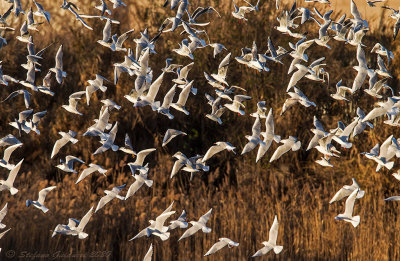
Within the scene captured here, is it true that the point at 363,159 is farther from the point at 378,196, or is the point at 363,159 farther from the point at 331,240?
the point at 331,240

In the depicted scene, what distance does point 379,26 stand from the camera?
13477 mm

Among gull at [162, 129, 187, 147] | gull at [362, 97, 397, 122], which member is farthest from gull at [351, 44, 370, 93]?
gull at [162, 129, 187, 147]

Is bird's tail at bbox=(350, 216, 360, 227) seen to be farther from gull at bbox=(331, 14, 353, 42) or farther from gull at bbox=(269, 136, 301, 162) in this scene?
gull at bbox=(331, 14, 353, 42)

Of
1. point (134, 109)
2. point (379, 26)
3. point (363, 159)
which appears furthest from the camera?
point (379, 26)

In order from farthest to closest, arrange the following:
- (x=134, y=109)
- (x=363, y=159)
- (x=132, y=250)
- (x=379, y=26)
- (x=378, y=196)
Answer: (x=379, y=26)
(x=134, y=109)
(x=363, y=159)
(x=378, y=196)
(x=132, y=250)

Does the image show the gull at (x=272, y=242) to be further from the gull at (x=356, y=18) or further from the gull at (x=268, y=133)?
the gull at (x=356, y=18)

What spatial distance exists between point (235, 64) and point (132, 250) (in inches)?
217

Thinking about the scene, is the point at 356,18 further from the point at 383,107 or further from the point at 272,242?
the point at 272,242

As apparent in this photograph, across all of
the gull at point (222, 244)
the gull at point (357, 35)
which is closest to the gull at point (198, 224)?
the gull at point (222, 244)

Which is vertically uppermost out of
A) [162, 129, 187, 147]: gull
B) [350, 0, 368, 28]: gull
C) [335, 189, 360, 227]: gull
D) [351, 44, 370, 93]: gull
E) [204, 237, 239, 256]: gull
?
[350, 0, 368, 28]: gull

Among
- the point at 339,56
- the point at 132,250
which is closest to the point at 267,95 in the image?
the point at 339,56

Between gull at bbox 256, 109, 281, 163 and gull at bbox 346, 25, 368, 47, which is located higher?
gull at bbox 346, 25, 368, 47

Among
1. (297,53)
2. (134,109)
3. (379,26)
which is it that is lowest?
(134,109)

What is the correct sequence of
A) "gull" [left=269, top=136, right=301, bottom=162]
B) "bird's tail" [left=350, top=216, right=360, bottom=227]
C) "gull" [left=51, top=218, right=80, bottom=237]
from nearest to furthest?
"bird's tail" [left=350, top=216, right=360, bottom=227]
"gull" [left=51, top=218, right=80, bottom=237]
"gull" [left=269, top=136, right=301, bottom=162]
